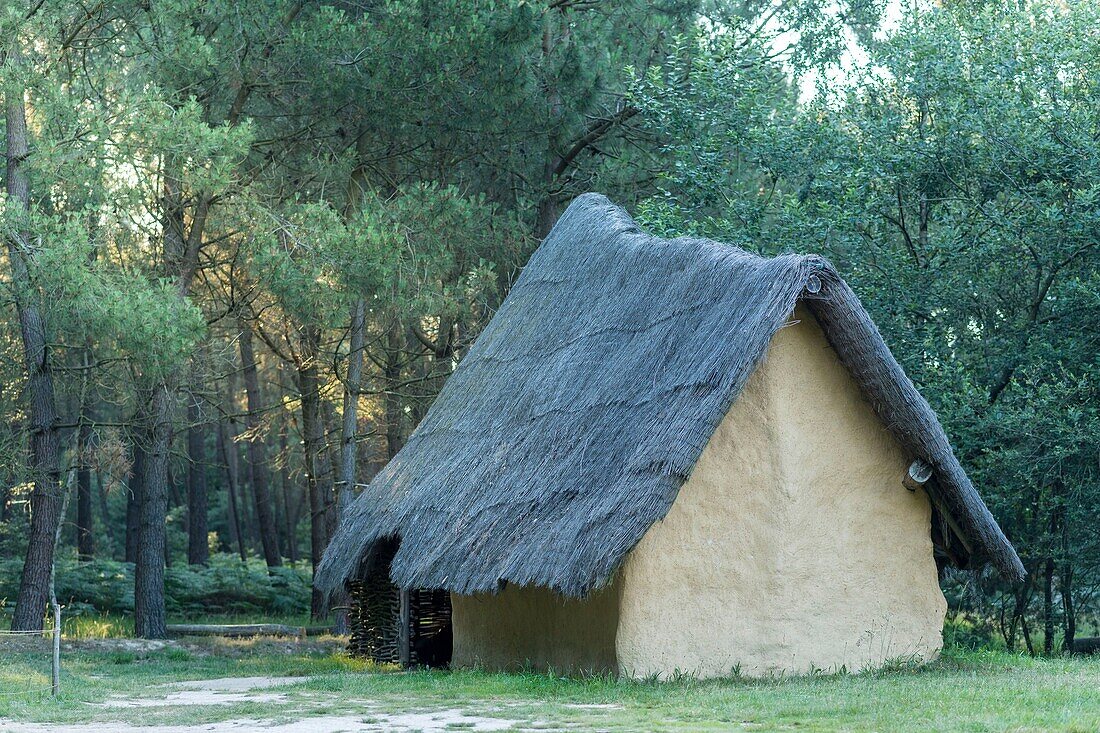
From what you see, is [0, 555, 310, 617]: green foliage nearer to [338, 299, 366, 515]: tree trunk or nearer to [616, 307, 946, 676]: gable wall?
[338, 299, 366, 515]: tree trunk

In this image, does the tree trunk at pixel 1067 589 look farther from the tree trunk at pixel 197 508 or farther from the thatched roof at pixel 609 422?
the tree trunk at pixel 197 508

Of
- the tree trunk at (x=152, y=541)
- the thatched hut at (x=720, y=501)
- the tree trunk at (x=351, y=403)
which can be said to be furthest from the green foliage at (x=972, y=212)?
the tree trunk at (x=152, y=541)

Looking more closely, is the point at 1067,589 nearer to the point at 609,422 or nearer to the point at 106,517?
the point at 609,422

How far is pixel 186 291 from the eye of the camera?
19141mm

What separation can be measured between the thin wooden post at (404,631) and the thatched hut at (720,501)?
Answer: 2.43 meters

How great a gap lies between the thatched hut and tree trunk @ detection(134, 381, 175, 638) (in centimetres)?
790

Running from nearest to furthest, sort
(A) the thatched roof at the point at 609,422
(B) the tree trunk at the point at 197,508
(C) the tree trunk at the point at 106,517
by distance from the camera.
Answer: (A) the thatched roof at the point at 609,422 < (B) the tree trunk at the point at 197,508 < (C) the tree trunk at the point at 106,517

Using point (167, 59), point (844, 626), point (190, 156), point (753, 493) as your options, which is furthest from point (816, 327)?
point (167, 59)

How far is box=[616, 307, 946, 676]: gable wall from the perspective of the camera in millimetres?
10586

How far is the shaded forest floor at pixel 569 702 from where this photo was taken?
25.5ft

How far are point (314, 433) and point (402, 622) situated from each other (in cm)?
1052

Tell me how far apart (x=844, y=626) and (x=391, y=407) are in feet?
49.8

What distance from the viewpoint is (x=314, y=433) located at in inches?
981

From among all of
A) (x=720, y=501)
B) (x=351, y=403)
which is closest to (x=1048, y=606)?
(x=720, y=501)
